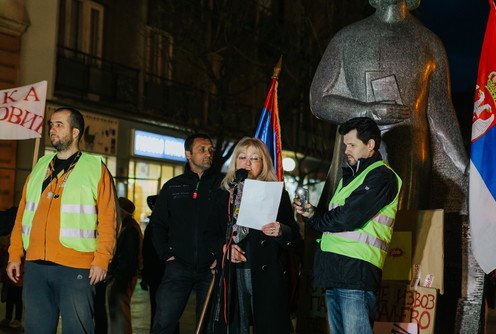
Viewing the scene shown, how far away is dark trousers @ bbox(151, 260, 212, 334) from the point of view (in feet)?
20.0

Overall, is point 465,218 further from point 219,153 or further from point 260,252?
point 219,153

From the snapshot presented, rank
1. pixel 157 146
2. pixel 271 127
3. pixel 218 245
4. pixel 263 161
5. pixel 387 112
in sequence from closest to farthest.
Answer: pixel 263 161, pixel 218 245, pixel 387 112, pixel 271 127, pixel 157 146

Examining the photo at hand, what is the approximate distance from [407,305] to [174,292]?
1757 millimetres

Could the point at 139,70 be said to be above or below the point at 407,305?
above

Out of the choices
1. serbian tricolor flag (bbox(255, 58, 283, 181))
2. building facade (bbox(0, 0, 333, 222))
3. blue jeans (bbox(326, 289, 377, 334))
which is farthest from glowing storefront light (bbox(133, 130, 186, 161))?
blue jeans (bbox(326, 289, 377, 334))

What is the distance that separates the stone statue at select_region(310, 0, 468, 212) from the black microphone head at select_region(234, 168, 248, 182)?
42.3 inches

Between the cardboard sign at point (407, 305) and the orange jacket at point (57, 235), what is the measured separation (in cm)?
201

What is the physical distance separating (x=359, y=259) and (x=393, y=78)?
189cm

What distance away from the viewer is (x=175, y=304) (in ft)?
20.0

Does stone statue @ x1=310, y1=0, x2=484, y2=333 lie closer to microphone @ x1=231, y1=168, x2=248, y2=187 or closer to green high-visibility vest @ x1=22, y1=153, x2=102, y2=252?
microphone @ x1=231, y1=168, x2=248, y2=187

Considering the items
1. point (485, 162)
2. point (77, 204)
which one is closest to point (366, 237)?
point (485, 162)

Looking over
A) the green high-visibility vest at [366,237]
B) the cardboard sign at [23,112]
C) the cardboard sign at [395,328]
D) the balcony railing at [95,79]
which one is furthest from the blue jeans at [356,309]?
the balcony railing at [95,79]

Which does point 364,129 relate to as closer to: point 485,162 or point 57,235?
point 485,162

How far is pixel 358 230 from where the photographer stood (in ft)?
16.0
